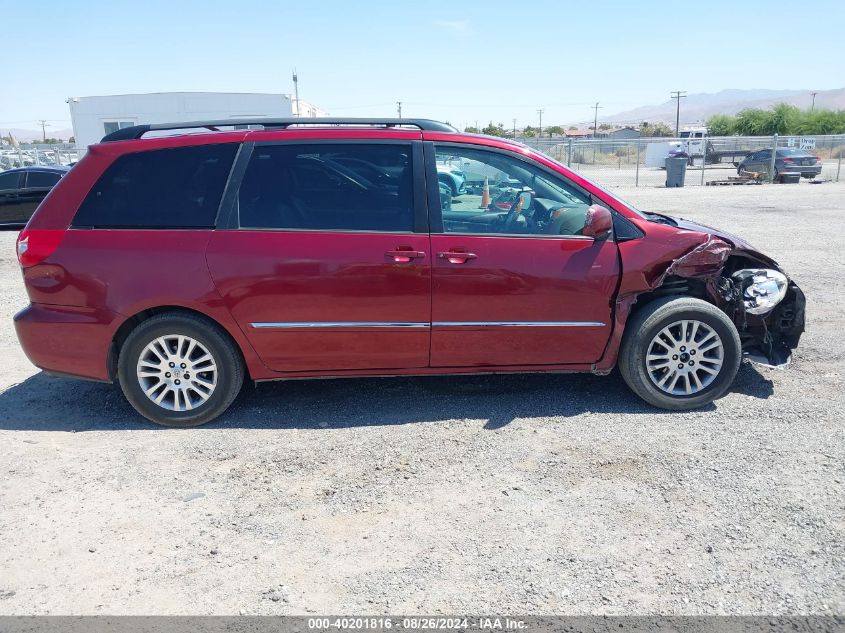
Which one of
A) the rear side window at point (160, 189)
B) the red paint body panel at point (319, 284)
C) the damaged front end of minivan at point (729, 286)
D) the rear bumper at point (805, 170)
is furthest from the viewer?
the rear bumper at point (805, 170)

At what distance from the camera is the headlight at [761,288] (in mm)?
4859

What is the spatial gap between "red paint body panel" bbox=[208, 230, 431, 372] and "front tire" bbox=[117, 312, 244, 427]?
25cm

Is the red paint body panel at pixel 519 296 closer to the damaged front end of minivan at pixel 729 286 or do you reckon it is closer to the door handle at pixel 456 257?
the door handle at pixel 456 257

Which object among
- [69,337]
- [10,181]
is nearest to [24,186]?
[10,181]

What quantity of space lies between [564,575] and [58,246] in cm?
373

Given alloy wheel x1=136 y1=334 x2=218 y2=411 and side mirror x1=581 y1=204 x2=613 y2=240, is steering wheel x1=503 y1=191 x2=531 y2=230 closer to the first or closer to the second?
side mirror x1=581 y1=204 x2=613 y2=240

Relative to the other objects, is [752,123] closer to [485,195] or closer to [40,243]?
[485,195]

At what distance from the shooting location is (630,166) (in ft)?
147

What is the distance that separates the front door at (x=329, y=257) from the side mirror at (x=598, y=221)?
3.50ft

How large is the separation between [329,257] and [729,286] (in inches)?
114

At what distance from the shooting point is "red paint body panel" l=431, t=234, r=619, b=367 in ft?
14.5

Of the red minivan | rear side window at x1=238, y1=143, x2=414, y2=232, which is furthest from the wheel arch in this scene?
rear side window at x1=238, y1=143, x2=414, y2=232

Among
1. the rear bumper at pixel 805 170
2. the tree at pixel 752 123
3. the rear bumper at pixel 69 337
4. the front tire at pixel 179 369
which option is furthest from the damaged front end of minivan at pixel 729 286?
the tree at pixel 752 123

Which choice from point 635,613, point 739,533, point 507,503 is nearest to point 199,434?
point 507,503
